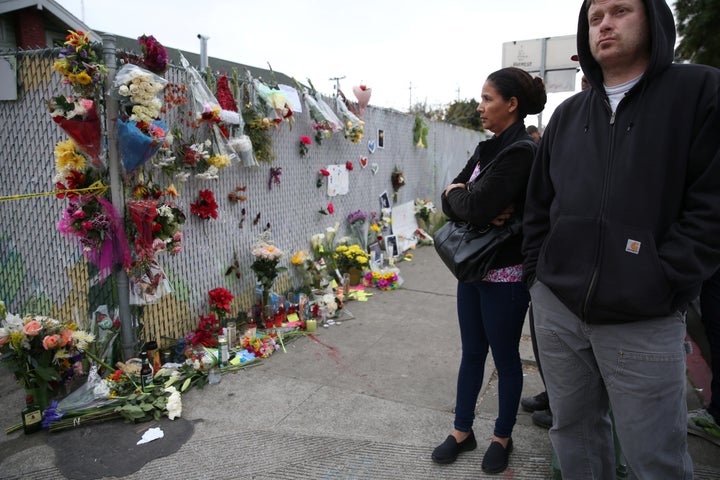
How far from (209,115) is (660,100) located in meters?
3.07

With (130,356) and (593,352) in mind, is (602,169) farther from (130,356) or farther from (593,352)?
(130,356)

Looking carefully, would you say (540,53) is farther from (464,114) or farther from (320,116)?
(464,114)

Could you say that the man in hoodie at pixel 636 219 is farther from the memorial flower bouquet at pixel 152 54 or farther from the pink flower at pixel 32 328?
the pink flower at pixel 32 328

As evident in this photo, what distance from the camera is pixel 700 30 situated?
16.8 m

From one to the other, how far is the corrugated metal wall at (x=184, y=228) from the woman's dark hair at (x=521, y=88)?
2430 mm

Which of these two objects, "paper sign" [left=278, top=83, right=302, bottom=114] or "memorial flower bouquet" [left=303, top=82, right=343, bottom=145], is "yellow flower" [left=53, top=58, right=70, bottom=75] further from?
"memorial flower bouquet" [left=303, top=82, right=343, bottom=145]

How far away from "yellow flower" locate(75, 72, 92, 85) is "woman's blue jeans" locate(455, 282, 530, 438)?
2.52 metres

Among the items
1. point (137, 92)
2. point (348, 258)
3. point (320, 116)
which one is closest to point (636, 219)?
point (137, 92)

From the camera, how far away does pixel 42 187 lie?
137 inches

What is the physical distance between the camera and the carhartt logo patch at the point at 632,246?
A: 153 cm

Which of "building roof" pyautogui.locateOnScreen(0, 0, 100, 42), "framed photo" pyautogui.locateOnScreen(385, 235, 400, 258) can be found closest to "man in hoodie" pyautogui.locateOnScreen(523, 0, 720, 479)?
"framed photo" pyautogui.locateOnScreen(385, 235, 400, 258)

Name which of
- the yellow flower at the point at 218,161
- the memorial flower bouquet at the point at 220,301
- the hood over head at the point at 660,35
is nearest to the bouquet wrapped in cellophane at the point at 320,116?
the yellow flower at the point at 218,161

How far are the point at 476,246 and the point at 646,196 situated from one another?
85 centimetres

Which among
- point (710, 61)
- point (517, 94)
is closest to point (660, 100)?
point (517, 94)
